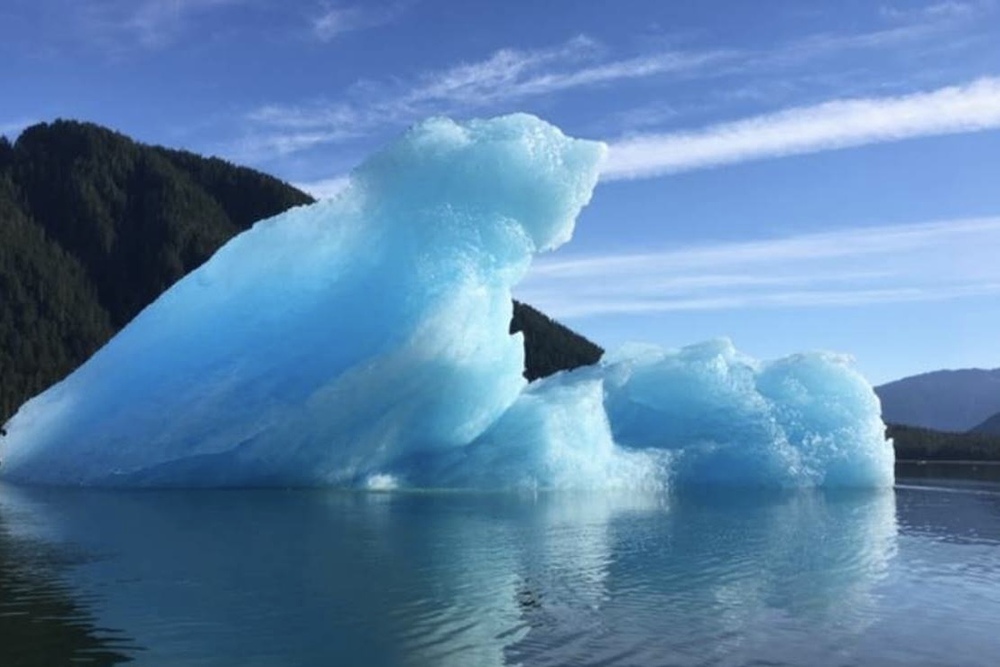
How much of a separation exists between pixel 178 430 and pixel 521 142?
10.3m

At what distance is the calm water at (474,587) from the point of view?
912 cm

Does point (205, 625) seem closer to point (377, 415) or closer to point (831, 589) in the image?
point (831, 589)

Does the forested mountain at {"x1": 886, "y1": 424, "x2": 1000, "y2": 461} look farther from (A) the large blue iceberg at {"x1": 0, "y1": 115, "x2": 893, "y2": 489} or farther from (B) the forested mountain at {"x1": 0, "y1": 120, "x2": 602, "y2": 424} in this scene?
(A) the large blue iceberg at {"x1": 0, "y1": 115, "x2": 893, "y2": 489}

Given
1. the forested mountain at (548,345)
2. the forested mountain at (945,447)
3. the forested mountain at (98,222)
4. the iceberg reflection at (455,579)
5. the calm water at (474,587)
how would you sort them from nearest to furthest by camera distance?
the calm water at (474,587) → the iceberg reflection at (455,579) → the forested mountain at (945,447) → the forested mountain at (98,222) → the forested mountain at (548,345)

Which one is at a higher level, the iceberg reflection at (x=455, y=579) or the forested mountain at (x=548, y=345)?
the forested mountain at (x=548, y=345)

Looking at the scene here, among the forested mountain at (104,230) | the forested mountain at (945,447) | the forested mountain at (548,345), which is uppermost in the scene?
the forested mountain at (104,230)

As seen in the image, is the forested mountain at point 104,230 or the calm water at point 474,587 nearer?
the calm water at point 474,587

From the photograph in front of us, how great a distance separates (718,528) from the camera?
20.0 m

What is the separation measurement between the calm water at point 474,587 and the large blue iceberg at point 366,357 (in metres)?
2.61

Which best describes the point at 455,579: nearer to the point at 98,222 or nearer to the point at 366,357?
the point at 366,357

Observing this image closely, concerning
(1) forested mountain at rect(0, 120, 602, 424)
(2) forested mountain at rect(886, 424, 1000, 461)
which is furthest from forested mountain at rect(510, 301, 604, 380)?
(2) forested mountain at rect(886, 424, 1000, 461)

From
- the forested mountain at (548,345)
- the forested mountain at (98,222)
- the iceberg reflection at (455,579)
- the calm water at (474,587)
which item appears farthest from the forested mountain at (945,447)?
the calm water at (474,587)

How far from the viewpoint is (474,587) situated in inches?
481

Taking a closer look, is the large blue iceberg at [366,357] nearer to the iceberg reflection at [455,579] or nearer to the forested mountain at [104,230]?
the iceberg reflection at [455,579]
